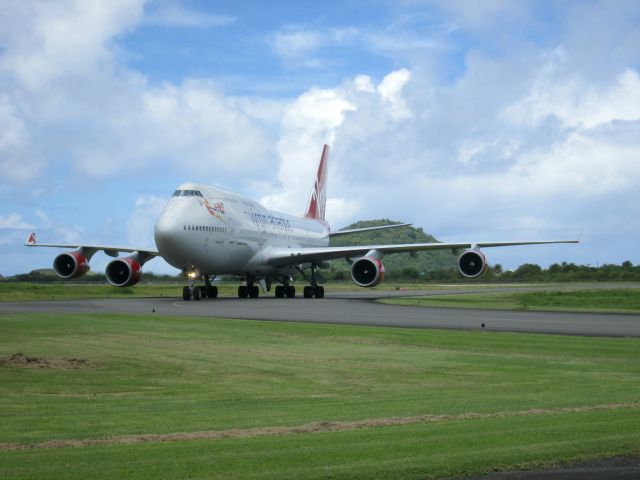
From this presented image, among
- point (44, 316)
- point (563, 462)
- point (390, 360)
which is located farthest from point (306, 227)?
point (563, 462)

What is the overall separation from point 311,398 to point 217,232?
34.8m

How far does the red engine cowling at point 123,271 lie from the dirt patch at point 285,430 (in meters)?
39.6

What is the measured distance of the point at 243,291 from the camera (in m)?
54.3

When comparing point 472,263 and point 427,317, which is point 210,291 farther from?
point 427,317

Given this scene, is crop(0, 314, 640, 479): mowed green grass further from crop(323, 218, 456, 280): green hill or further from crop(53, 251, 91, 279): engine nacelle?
crop(323, 218, 456, 280): green hill

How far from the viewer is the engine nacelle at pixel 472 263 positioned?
4847cm

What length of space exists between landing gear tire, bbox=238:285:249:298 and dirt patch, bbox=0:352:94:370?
3615 centimetres

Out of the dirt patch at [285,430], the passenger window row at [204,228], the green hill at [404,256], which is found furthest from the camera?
the green hill at [404,256]

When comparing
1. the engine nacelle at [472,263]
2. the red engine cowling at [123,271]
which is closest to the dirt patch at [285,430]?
the engine nacelle at [472,263]

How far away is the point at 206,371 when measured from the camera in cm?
1711

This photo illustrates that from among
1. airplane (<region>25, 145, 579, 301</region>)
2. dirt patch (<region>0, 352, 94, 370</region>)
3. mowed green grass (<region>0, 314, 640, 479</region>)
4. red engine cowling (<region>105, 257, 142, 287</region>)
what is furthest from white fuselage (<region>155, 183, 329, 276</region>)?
dirt patch (<region>0, 352, 94, 370</region>)

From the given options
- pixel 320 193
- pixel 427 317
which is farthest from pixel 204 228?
pixel 320 193

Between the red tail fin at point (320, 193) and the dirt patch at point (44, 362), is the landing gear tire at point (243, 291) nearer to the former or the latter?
the red tail fin at point (320, 193)

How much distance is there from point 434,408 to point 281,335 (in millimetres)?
12277
